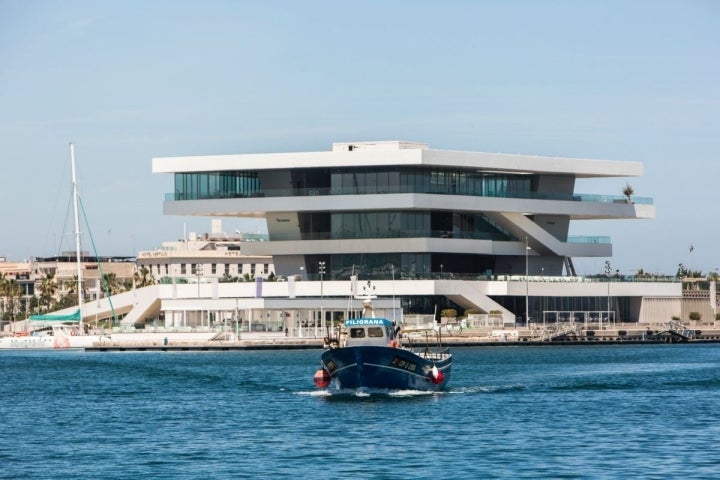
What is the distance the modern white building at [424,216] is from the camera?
160 meters

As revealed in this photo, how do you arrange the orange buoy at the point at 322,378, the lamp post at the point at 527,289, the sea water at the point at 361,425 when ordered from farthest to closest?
the lamp post at the point at 527,289 → the orange buoy at the point at 322,378 → the sea water at the point at 361,425

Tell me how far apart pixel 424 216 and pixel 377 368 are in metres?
84.9

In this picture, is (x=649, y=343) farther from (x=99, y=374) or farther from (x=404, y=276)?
(x=99, y=374)

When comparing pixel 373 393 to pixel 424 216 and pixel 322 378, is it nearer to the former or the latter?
pixel 322 378

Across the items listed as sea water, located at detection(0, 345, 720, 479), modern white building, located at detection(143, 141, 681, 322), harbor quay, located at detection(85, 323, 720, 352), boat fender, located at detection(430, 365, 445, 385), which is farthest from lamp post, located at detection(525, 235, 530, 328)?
boat fender, located at detection(430, 365, 445, 385)

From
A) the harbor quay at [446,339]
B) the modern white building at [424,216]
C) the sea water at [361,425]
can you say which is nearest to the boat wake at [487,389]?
the sea water at [361,425]

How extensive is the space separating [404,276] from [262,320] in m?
14.3

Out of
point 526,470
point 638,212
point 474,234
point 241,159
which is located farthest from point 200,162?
point 526,470

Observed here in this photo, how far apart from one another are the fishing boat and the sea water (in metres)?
0.84

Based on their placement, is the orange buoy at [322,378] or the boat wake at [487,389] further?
the boat wake at [487,389]

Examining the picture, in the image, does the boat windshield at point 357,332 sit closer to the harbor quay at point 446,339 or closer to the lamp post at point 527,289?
the harbor quay at point 446,339

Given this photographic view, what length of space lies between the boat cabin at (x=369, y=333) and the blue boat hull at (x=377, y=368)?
29.2 inches

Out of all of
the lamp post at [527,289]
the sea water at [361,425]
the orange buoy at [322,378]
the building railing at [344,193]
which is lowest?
the sea water at [361,425]

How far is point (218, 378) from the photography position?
99.8m
